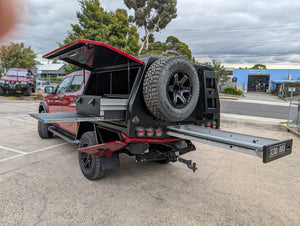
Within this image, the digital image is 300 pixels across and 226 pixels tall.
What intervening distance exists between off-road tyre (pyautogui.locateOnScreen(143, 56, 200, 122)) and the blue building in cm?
4035

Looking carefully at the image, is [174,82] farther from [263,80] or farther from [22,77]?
[263,80]

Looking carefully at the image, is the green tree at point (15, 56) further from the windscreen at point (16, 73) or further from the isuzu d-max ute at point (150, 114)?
the isuzu d-max ute at point (150, 114)

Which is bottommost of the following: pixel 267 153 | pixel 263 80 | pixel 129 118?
pixel 267 153

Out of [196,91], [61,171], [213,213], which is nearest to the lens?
[213,213]

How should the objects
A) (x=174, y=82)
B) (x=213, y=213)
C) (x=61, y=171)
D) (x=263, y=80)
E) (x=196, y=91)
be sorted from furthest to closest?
(x=263, y=80) < (x=61, y=171) < (x=196, y=91) < (x=174, y=82) < (x=213, y=213)

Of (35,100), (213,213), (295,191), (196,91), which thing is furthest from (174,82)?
(35,100)

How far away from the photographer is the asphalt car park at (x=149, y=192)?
2748mm

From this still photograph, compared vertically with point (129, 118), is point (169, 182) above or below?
below

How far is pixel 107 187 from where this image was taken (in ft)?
11.6

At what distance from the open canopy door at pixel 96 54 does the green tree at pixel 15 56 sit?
26.0 metres

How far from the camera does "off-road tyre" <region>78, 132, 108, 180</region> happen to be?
11.6 feet

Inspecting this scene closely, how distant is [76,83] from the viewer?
514 cm

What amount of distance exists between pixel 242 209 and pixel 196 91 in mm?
1734

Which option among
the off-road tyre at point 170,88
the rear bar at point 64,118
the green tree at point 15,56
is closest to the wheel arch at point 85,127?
the rear bar at point 64,118
